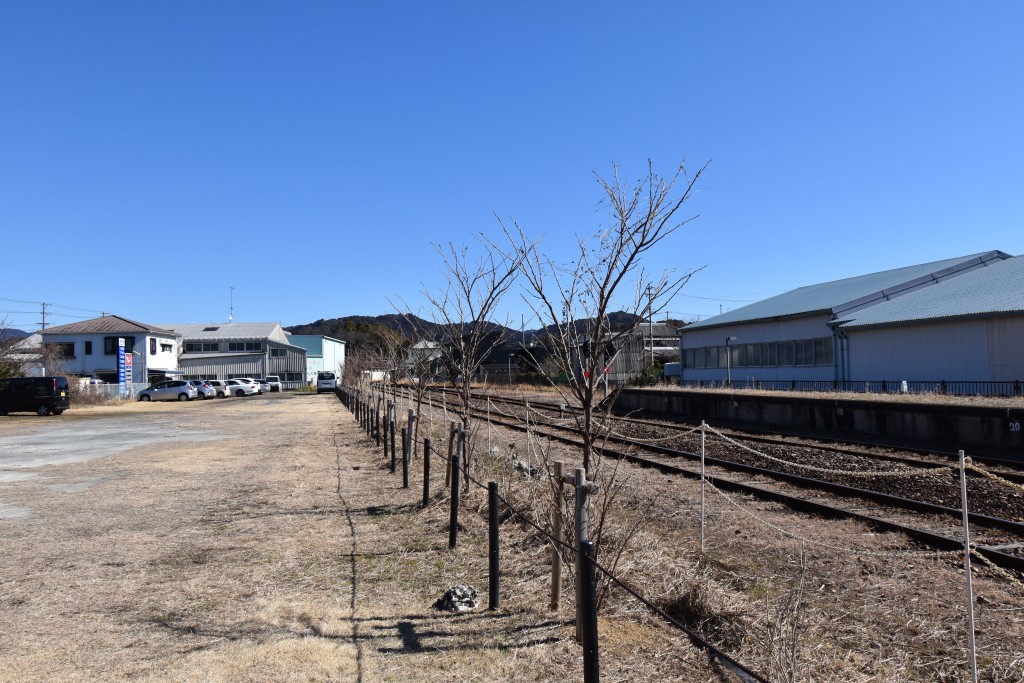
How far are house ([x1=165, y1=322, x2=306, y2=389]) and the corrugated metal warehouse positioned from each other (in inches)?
1938

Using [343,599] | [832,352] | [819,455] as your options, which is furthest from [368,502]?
[832,352]

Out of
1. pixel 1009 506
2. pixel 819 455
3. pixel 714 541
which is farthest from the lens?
pixel 819 455

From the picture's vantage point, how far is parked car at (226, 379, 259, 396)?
198ft

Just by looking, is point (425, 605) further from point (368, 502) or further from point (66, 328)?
point (66, 328)

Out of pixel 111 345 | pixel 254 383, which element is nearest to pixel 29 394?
pixel 254 383

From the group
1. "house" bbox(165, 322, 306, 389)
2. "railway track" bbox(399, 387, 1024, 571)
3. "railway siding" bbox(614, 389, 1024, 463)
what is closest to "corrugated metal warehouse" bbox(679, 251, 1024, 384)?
"railway siding" bbox(614, 389, 1024, 463)

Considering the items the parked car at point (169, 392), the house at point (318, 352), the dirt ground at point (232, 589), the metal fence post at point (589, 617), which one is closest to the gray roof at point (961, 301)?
the dirt ground at point (232, 589)

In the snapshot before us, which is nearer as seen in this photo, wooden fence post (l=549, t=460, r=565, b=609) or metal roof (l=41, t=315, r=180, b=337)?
wooden fence post (l=549, t=460, r=565, b=609)

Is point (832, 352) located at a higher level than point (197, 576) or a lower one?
higher

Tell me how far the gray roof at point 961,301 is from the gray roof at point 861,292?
0.94 m

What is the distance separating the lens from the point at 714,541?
25.7 ft

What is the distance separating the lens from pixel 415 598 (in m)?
5.88

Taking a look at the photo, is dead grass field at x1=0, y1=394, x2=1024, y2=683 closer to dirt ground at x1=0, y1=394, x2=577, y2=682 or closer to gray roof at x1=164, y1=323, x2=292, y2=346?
dirt ground at x1=0, y1=394, x2=577, y2=682

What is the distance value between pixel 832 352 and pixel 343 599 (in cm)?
2994
